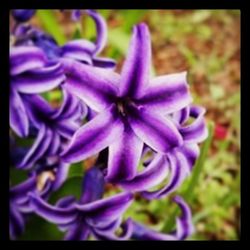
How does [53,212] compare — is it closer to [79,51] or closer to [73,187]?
[73,187]

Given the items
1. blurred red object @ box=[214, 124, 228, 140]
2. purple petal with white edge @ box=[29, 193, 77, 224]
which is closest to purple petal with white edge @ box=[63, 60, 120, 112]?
purple petal with white edge @ box=[29, 193, 77, 224]

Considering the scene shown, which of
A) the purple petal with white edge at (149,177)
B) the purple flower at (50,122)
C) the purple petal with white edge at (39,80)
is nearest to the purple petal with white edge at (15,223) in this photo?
the purple flower at (50,122)

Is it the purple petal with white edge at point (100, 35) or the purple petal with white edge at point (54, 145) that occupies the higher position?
the purple petal with white edge at point (100, 35)

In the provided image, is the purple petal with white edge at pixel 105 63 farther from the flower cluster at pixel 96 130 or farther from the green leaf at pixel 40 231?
the green leaf at pixel 40 231

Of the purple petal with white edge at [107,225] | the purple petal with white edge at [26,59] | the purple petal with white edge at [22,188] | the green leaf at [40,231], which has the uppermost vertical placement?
the purple petal with white edge at [26,59]

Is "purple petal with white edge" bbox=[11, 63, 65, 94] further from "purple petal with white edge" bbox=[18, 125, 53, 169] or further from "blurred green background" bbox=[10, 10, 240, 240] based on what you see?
"blurred green background" bbox=[10, 10, 240, 240]
